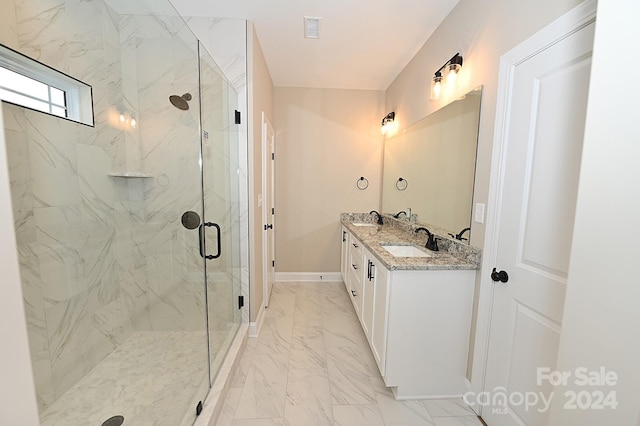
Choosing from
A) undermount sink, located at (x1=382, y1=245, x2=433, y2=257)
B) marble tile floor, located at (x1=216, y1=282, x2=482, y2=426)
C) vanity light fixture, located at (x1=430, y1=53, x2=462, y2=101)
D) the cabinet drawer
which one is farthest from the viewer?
the cabinet drawer

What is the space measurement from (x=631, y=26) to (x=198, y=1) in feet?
8.03

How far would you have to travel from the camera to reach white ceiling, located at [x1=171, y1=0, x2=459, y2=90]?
1.98 metres

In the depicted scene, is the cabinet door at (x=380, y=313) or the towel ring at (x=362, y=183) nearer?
the cabinet door at (x=380, y=313)

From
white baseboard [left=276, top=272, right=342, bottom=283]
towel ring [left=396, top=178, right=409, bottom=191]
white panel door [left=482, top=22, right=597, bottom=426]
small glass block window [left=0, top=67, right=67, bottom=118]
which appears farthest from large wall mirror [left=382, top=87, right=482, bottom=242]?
small glass block window [left=0, top=67, right=67, bottom=118]

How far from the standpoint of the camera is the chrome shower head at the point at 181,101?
1.98 meters

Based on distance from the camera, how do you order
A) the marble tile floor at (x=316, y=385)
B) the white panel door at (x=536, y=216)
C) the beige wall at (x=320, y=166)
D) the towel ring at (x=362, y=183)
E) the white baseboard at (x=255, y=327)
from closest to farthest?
1. the white panel door at (x=536, y=216)
2. the marble tile floor at (x=316, y=385)
3. the white baseboard at (x=255, y=327)
4. the beige wall at (x=320, y=166)
5. the towel ring at (x=362, y=183)

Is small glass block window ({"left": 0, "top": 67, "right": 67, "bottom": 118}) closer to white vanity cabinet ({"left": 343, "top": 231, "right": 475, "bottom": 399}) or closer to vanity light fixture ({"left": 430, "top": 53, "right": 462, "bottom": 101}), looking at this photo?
white vanity cabinet ({"left": 343, "top": 231, "right": 475, "bottom": 399})

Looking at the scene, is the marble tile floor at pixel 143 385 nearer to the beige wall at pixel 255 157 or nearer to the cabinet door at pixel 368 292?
the beige wall at pixel 255 157

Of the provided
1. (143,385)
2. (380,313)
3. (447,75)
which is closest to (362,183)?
(447,75)

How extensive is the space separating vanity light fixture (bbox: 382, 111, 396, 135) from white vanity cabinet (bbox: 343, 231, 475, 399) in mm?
2251

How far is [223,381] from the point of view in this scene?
5.68 feet

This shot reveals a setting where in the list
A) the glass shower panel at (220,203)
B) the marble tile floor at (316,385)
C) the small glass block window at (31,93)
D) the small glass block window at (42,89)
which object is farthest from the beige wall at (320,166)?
the small glass block window at (31,93)

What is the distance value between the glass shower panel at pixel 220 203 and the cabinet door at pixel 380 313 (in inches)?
45.4

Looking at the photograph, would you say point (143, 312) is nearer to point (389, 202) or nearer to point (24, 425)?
point (24, 425)
